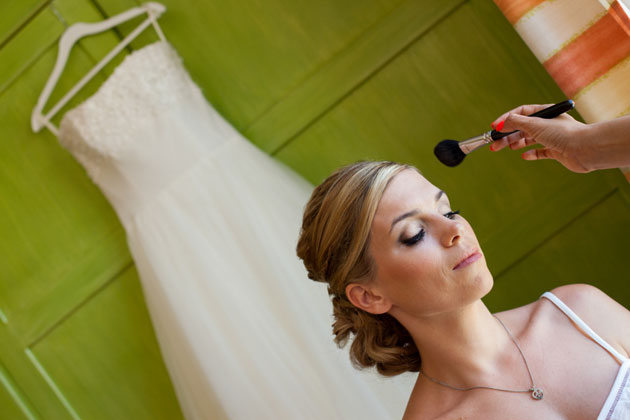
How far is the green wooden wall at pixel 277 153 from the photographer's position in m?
1.93

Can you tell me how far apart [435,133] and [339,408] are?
903 millimetres

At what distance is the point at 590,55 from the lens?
142 cm

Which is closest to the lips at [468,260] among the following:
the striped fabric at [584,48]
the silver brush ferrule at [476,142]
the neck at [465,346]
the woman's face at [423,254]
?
the woman's face at [423,254]

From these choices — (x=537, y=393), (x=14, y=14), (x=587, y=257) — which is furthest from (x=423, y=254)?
(x=14, y=14)

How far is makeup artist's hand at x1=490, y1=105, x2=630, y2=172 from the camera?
1.11 m

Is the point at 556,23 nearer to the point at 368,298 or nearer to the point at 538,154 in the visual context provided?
the point at 538,154

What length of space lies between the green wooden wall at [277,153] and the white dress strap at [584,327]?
1.77 feet

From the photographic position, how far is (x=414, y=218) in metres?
1.33

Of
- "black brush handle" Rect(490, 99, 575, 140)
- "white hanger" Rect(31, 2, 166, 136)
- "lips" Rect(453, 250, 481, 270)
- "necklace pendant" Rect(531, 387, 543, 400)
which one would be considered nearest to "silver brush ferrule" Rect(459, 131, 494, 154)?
"black brush handle" Rect(490, 99, 575, 140)

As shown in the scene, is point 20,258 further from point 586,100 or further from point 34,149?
point 586,100

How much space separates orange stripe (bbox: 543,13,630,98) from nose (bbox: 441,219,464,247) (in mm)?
466

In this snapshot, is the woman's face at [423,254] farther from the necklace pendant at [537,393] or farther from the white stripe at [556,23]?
the white stripe at [556,23]

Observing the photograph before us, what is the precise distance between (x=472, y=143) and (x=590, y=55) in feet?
1.16

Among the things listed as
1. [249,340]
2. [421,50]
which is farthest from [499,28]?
[249,340]
